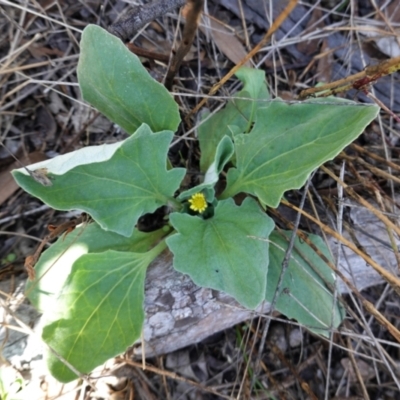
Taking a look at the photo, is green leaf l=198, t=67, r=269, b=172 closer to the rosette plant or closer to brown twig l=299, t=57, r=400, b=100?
the rosette plant

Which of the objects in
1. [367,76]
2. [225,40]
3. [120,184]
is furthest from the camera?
[225,40]

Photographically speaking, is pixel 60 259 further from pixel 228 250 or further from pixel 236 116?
pixel 236 116

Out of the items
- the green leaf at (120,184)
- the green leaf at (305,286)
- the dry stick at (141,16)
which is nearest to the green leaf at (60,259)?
the green leaf at (120,184)

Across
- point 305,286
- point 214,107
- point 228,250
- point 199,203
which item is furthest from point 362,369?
point 214,107

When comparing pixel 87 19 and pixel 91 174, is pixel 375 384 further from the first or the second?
pixel 87 19

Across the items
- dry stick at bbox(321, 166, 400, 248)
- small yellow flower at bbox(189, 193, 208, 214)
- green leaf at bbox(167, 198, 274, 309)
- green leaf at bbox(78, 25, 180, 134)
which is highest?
green leaf at bbox(78, 25, 180, 134)

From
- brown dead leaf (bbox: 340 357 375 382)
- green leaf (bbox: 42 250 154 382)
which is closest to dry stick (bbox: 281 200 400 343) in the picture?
brown dead leaf (bbox: 340 357 375 382)
